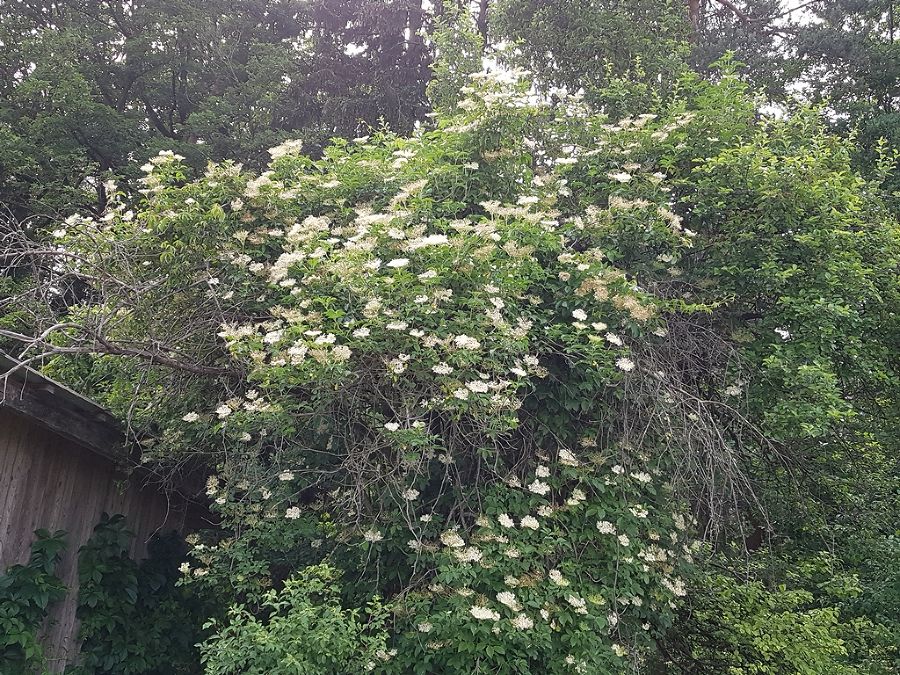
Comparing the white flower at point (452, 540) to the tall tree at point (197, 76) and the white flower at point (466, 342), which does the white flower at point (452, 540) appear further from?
the tall tree at point (197, 76)

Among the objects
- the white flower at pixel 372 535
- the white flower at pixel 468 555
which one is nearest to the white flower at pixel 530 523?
the white flower at pixel 468 555

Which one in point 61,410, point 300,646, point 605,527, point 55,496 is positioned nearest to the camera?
point 300,646

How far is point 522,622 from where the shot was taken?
307 centimetres

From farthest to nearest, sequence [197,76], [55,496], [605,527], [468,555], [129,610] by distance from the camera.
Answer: [197,76] → [129,610] → [55,496] → [605,527] → [468,555]

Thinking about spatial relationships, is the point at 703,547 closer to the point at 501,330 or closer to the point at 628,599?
the point at 628,599

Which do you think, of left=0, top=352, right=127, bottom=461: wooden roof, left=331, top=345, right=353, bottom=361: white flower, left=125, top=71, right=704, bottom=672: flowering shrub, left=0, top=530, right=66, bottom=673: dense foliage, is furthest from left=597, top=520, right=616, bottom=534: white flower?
left=0, top=530, right=66, bottom=673: dense foliage

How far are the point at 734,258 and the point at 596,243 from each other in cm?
107

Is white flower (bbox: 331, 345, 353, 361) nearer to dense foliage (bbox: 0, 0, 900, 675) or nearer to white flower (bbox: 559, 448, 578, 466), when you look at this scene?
dense foliage (bbox: 0, 0, 900, 675)

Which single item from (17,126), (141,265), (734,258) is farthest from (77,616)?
(17,126)

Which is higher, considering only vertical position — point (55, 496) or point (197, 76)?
point (197, 76)

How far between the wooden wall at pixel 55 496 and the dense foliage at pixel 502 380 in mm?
170

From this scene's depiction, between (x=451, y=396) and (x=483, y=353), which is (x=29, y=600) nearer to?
(x=451, y=396)

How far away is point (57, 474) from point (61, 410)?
53cm

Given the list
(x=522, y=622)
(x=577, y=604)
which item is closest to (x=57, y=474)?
(x=522, y=622)
